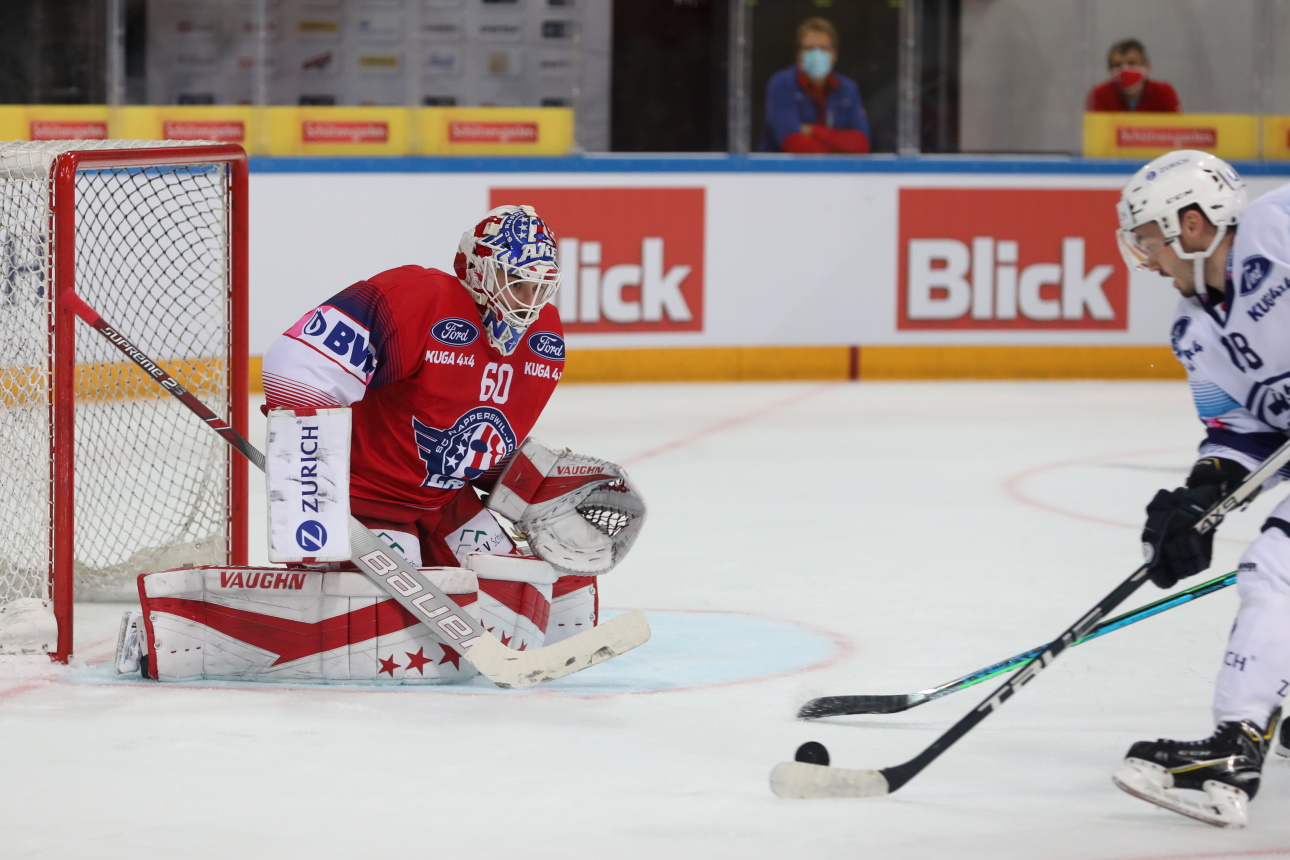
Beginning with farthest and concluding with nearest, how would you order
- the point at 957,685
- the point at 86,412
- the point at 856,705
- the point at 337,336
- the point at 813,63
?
the point at 813,63 → the point at 86,412 → the point at 337,336 → the point at 856,705 → the point at 957,685

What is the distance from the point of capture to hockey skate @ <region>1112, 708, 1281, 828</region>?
2.43m

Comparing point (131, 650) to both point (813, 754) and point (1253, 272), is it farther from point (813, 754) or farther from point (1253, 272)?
point (1253, 272)

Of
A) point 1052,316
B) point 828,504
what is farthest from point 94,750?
point 1052,316

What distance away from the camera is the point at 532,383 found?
3420mm

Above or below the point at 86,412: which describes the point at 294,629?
below

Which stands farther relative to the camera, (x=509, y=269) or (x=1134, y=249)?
(x=509, y=269)

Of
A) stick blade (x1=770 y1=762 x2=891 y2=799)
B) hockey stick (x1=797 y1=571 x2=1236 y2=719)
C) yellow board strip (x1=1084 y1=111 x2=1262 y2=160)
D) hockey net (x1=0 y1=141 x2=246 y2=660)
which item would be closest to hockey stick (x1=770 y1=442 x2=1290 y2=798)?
stick blade (x1=770 y1=762 x2=891 y2=799)

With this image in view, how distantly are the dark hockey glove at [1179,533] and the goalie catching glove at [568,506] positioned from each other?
1223 millimetres

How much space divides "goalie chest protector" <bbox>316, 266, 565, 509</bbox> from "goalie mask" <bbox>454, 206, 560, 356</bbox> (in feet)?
0.12

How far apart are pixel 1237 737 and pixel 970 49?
6474 mm

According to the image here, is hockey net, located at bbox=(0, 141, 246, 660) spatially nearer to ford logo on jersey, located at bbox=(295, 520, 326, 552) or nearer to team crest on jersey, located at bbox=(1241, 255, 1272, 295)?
ford logo on jersey, located at bbox=(295, 520, 326, 552)

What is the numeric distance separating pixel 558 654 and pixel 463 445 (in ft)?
1.43

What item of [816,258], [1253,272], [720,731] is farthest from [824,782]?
[816,258]

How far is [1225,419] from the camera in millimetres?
2689
